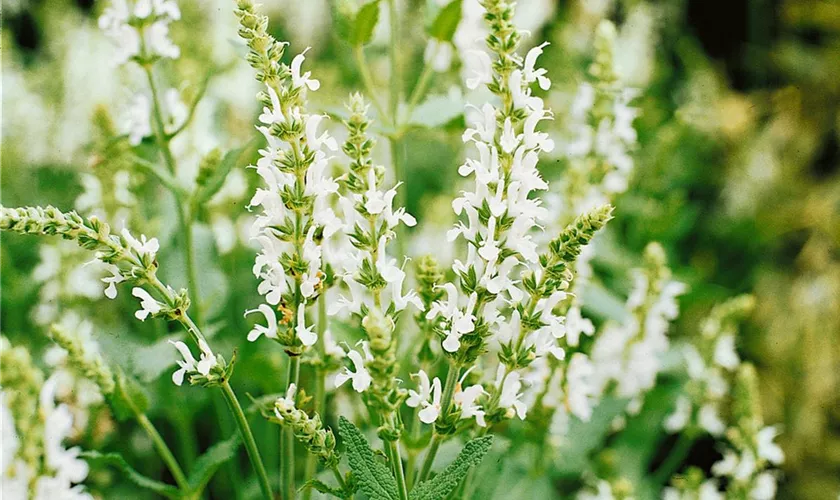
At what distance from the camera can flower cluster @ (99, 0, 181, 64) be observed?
98cm

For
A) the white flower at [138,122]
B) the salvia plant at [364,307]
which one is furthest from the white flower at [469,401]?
the white flower at [138,122]

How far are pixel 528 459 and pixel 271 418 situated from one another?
560 mm

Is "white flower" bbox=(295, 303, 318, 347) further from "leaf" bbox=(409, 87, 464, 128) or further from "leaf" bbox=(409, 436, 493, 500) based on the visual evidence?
"leaf" bbox=(409, 87, 464, 128)

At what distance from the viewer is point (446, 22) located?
1.06 metres

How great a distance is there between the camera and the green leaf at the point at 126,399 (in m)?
0.86

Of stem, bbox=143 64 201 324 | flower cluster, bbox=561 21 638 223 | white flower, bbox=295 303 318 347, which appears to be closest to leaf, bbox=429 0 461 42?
flower cluster, bbox=561 21 638 223

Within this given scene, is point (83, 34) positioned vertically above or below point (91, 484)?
above

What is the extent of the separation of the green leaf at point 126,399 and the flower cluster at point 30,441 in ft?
0.22

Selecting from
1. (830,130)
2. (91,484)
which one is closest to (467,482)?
(91,484)

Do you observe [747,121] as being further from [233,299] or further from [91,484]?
[91,484]

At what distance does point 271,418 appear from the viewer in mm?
710

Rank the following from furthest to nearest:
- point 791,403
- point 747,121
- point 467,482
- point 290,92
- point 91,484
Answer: point 747,121 < point 791,403 < point 91,484 < point 467,482 < point 290,92

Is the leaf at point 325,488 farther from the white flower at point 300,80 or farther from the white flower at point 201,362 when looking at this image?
the white flower at point 300,80

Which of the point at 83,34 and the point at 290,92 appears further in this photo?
the point at 83,34
